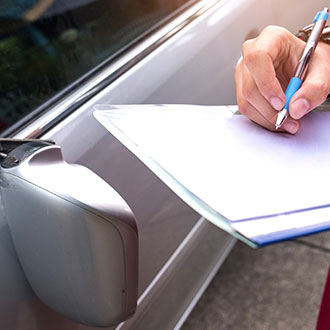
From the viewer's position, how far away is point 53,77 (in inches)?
38.0

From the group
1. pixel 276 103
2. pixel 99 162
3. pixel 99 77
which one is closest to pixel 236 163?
pixel 276 103

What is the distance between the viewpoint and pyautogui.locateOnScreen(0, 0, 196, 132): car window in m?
0.89

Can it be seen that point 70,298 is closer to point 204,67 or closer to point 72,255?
point 72,255

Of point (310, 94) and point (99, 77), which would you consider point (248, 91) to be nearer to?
point (310, 94)

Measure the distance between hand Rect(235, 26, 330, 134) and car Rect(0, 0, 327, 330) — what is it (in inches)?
11.2

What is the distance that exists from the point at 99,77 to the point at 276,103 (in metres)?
0.40

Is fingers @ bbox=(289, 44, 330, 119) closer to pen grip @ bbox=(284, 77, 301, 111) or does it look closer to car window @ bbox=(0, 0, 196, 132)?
pen grip @ bbox=(284, 77, 301, 111)

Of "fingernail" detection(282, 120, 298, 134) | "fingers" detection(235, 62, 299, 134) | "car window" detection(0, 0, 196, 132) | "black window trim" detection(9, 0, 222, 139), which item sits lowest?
"fingernail" detection(282, 120, 298, 134)

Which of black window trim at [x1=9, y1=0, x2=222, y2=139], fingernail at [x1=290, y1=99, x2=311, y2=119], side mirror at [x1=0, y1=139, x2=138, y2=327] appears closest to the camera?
side mirror at [x1=0, y1=139, x2=138, y2=327]

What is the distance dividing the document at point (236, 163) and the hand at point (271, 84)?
26mm

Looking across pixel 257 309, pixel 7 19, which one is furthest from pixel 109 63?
pixel 257 309

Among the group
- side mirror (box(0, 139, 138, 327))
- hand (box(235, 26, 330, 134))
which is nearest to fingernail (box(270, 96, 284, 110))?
hand (box(235, 26, 330, 134))

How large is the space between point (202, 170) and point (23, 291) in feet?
1.17

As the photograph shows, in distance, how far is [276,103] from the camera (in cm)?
77
